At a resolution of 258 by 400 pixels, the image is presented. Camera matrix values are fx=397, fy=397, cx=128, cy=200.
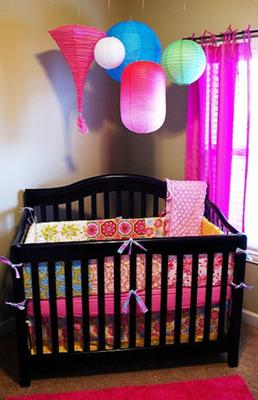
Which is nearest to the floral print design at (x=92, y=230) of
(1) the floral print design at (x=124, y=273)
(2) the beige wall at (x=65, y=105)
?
(2) the beige wall at (x=65, y=105)

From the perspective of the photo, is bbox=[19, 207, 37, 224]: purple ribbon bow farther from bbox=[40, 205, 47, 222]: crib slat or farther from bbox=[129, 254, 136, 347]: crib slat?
bbox=[129, 254, 136, 347]: crib slat

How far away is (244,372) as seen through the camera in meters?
2.21

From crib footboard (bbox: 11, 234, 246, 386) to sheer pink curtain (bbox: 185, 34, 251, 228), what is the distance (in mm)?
634

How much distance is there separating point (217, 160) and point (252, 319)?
1.11 m

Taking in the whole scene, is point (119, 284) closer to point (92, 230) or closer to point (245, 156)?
point (92, 230)

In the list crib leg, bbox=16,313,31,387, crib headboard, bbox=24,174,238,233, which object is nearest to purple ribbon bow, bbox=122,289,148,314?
crib leg, bbox=16,313,31,387

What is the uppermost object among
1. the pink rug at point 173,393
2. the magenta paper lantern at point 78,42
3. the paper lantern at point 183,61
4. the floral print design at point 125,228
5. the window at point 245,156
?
the magenta paper lantern at point 78,42

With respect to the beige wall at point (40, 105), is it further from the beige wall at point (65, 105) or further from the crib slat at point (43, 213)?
the crib slat at point (43, 213)

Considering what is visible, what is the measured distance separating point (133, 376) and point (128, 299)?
48 cm

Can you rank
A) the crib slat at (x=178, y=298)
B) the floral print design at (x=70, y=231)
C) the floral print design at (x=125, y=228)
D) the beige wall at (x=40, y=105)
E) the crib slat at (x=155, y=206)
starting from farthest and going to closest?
the crib slat at (x=155, y=206)
the floral print design at (x=125, y=228)
the floral print design at (x=70, y=231)
the beige wall at (x=40, y=105)
the crib slat at (x=178, y=298)

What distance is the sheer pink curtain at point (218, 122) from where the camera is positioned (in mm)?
2402

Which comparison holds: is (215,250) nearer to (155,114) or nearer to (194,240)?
(194,240)

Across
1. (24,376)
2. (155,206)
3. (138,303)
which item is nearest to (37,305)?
(24,376)

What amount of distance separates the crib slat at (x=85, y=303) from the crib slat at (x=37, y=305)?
22 centimetres
